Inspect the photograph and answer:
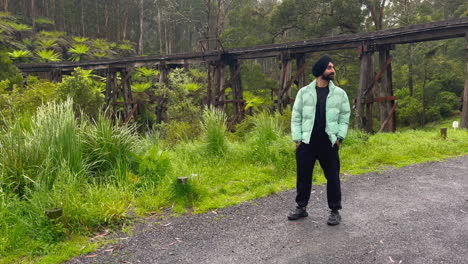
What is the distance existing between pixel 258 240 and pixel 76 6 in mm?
35839

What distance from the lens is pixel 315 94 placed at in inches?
126

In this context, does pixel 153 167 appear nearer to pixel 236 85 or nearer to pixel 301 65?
pixel 301 65

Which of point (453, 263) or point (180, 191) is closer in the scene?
point (453, 263)

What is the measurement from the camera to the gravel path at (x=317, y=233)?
103 inches

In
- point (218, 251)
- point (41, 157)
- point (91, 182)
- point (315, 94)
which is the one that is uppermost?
point (315, 94)

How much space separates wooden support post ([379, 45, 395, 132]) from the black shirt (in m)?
7.99

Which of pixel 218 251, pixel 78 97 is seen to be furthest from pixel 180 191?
pixel 78 97

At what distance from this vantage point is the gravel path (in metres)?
2.62

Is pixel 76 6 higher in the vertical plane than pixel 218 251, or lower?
higher

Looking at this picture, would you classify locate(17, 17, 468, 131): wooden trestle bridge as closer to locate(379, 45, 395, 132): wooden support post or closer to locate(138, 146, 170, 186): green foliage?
locate(379, 45, 395, 132): wooden support post

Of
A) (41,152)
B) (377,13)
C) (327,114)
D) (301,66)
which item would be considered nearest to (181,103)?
(301,66)

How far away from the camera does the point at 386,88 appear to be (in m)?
10.5

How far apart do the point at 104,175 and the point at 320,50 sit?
28.6 feet

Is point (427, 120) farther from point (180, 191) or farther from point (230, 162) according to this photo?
point (180, 191)
